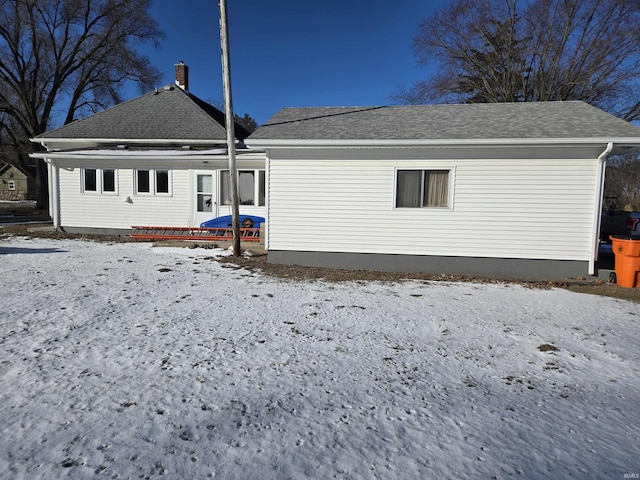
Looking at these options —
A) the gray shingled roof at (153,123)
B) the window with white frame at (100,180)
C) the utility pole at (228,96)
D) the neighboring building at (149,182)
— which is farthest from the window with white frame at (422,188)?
the window with white frame at (100,180)

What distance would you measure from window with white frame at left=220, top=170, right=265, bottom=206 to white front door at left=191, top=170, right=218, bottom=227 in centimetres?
38

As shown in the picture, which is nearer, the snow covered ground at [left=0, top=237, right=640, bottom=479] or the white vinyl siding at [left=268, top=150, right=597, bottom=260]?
the snow covered ground at [left=0, top=237, right=640, bottom=479]

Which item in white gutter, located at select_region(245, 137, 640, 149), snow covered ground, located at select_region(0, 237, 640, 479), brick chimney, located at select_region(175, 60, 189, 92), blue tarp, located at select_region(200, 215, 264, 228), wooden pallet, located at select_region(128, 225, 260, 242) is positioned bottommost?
snow covered ground, located at select_region(0, 237, 640, 479)

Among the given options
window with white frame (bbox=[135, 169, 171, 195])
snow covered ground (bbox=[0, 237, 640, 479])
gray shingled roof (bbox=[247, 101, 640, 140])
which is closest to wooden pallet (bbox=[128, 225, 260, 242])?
window with white frame (bbox=[135, 169, 171, 195])

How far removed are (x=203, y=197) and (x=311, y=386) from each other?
1048cm

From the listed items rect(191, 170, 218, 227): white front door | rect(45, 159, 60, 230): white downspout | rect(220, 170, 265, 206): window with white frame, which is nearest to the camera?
rect(220, 170, 265, 206): window with white frame

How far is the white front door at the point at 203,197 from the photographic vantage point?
489 inches

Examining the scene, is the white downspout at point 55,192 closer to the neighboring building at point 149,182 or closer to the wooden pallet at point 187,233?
the neighboring building at point 149,182

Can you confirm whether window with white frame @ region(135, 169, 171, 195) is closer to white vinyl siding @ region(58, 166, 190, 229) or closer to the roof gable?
white vinyl siding @ region(58, 166, 190, 229)

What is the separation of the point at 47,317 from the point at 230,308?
2245mm

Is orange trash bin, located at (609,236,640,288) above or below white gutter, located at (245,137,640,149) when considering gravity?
below

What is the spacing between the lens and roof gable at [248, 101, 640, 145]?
7.59m

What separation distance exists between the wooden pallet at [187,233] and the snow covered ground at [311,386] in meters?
5.57

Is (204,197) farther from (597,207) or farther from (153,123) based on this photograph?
(597,207)
